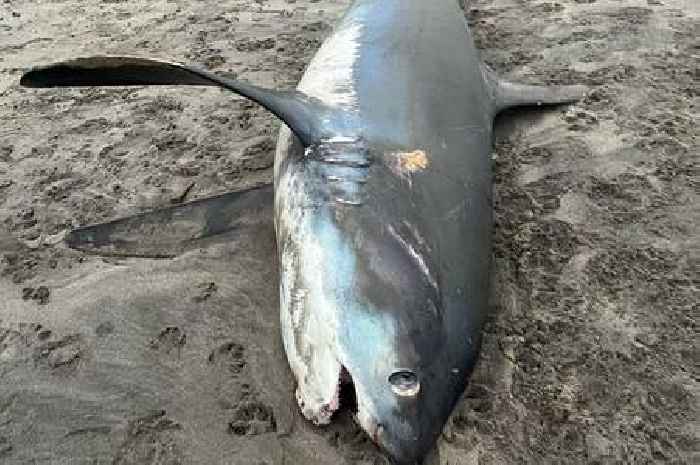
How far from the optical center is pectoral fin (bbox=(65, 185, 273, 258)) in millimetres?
2324

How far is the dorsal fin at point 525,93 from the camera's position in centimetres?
290

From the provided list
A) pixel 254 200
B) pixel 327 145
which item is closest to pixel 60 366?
pixel 254 200

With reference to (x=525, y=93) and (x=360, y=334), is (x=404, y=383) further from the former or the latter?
(x=525, y=93)

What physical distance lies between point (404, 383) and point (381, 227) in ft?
1.40

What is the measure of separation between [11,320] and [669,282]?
2.16m

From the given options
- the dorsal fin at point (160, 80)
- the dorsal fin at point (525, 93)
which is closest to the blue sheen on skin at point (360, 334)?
the dorsal fin at point (160, 80)

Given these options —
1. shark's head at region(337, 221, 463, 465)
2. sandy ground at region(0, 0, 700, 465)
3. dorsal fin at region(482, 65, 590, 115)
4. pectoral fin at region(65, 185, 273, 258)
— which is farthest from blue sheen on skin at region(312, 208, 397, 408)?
dorsal fin at region(482, 65, 590, 115)

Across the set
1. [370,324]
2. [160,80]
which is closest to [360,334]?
[370,324]

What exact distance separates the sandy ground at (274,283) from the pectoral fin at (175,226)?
0.17 feet

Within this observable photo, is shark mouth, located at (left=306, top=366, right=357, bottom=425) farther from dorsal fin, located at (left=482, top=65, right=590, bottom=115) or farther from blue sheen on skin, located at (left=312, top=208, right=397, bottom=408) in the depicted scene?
dorsal fin, located at (left=482, top=65, right=590, bottom=115)

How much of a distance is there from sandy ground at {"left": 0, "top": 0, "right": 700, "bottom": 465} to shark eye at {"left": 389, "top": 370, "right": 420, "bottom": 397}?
305 millimetres

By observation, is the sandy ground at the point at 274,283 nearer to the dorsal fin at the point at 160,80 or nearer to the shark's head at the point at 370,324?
the shark's head at the point at 370,324

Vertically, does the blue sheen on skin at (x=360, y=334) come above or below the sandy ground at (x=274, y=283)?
above

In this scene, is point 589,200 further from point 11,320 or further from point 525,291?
point 11,320
